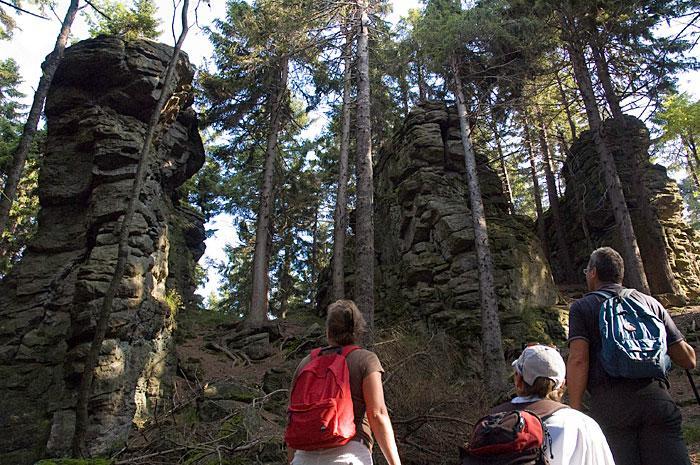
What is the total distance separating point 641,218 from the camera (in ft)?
51.2

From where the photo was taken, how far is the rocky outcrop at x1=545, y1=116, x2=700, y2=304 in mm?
15102

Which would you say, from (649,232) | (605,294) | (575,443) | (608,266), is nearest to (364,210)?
(608,266)

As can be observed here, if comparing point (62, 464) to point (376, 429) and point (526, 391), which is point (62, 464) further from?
point (526, 391)

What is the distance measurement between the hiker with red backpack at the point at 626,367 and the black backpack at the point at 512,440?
0.93m

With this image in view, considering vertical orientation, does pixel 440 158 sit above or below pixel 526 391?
above

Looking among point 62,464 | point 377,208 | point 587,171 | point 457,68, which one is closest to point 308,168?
point 377,208

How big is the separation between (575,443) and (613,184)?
13.3 meters

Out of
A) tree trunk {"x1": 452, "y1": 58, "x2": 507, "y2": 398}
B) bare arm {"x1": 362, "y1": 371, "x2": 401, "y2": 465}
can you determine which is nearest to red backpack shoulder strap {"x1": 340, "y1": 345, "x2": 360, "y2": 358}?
bare arm {"x1": 362, "y1": 371, "x2": 401, "y2": 465}

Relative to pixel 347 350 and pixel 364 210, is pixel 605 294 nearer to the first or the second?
pixel 347 350

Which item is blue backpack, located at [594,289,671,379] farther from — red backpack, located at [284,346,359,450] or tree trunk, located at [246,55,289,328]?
tree trunk, located at [246,55,289,328]

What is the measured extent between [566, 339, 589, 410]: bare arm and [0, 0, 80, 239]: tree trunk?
10546 millimetres

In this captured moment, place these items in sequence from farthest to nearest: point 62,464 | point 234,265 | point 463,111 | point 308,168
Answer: point 234,265 < point 308,168 < point 463,111 < point 62,464

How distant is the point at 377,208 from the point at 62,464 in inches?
605

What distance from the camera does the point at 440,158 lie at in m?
17.2
